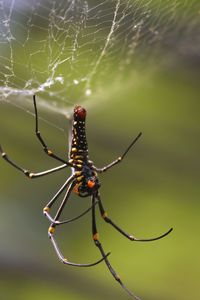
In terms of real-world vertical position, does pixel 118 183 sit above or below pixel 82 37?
above

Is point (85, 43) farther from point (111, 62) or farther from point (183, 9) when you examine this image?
point (111, 62)

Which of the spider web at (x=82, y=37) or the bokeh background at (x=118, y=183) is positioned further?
the bokeh background at (x=118, y=183)

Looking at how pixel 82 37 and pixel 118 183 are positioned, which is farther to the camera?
pixel 118 183

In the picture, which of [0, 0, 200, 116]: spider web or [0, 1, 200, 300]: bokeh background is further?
[0, 1, 200, 300]: bokeh background

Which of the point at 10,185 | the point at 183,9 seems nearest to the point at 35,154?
the point at 10,185
